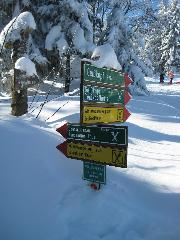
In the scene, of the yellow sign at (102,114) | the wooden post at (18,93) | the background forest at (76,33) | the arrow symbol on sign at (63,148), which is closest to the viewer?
the yellow sign at (102,114)

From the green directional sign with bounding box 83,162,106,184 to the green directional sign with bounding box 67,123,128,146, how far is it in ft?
1.21

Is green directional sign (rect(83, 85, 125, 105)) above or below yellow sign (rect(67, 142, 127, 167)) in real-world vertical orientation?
above

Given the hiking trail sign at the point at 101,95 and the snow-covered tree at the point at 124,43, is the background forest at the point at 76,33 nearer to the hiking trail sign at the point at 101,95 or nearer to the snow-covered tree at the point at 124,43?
the snow-covered tree at the point at 124,43

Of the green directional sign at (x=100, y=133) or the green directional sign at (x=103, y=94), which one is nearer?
the green directional sign at (x=100, y=133)

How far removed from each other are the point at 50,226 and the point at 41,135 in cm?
213

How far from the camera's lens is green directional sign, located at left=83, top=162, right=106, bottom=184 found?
5.61m

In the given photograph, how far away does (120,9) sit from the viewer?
22.9 meters

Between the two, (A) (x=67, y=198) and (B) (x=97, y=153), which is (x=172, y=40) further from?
(A) (x=67, y=198)

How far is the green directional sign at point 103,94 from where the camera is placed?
5625 mm

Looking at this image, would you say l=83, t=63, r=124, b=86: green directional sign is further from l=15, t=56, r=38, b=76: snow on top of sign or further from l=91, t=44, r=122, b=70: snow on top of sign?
l=15, t=56, r=38, b=76: snow on top of sign

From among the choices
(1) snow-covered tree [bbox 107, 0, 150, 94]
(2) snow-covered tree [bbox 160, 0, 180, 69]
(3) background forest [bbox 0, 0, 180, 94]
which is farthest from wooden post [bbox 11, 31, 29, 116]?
(2) snow-covered tree [bbox 160, 0, 180, 69]

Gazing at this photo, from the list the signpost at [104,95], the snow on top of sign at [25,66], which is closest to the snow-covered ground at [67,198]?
the signpost at [104,95]

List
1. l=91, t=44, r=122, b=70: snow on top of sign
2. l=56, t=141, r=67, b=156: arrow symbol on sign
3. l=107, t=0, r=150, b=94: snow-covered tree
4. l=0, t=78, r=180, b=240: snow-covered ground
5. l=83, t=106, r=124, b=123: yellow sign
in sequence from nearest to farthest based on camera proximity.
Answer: l=0, t=78, r=180, b=240: snow-covered ground
l=83, t=106, r=124, b=123: yellow sign
l=56, t=141, r=67, b=156: arrow symbol on sign
l=91, t=44, r=122, b=70: snow on top of sign
l=107, t=0, r=150, b=94: snow-covered tree

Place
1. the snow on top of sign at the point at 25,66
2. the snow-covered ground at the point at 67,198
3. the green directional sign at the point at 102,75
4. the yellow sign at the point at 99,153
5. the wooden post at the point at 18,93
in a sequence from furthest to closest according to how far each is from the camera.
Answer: the wooden post at the point at 18,93 < the snow on top of sign at the point at 25,66 < the green directional sign at the point at 102,75 < the yellow sign at the point at 99,153 < the snow-covered ground at the point at 67,198
